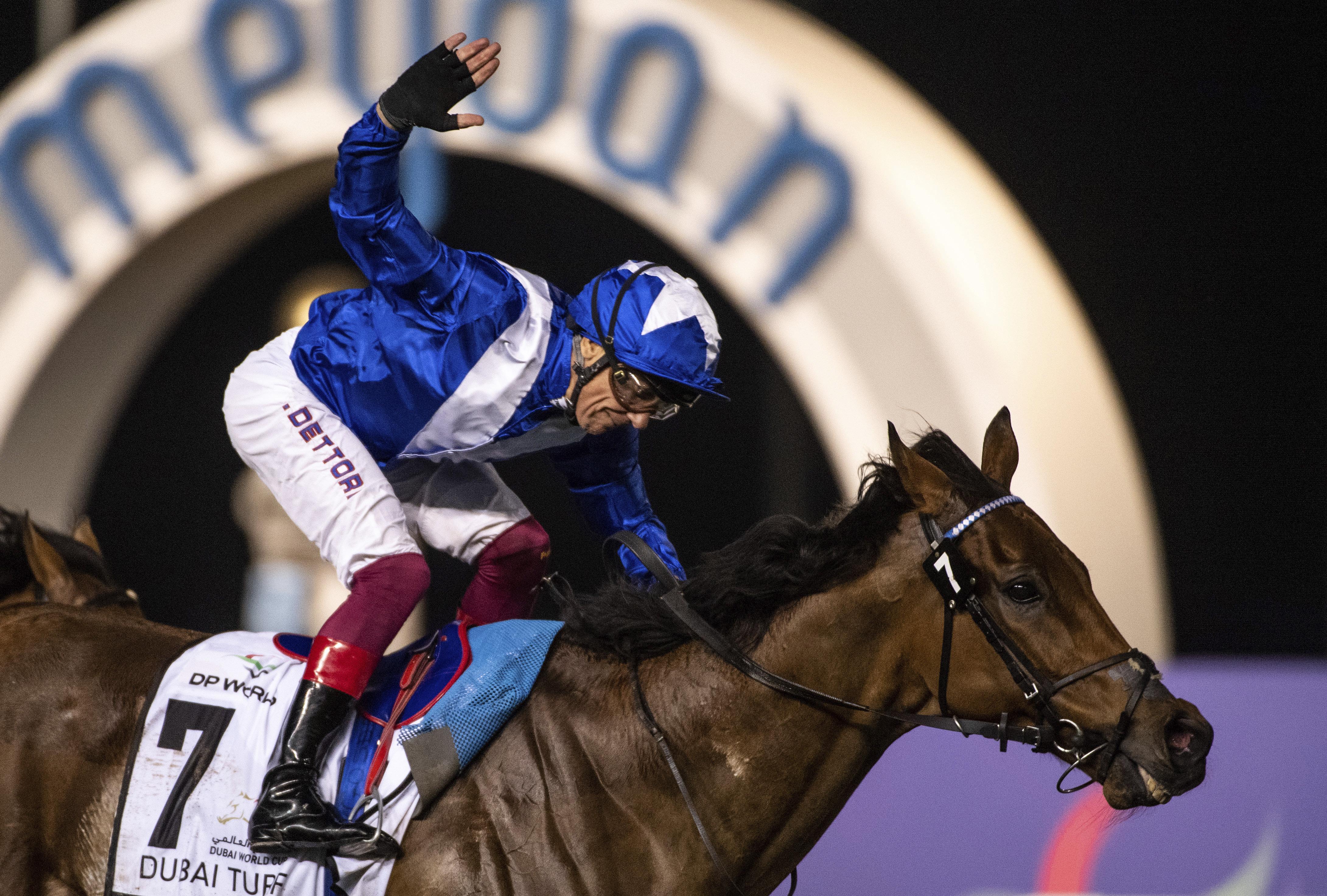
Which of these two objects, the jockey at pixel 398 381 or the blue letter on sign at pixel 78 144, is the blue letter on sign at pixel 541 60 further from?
the jockey at pixel 398 381

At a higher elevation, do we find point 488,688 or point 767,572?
point 767,572

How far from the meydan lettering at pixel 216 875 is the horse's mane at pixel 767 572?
69 centimetres

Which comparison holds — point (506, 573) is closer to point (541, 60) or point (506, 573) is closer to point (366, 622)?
point (366, 622)

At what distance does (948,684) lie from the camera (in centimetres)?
226

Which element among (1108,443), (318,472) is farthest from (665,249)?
(318,472)

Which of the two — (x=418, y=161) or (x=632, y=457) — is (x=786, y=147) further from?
(x=632, y=457)

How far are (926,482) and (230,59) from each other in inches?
176

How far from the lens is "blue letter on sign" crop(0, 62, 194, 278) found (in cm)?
577

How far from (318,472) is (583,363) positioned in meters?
0.57

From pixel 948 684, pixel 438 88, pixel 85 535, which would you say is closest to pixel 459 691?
pixel 948 684

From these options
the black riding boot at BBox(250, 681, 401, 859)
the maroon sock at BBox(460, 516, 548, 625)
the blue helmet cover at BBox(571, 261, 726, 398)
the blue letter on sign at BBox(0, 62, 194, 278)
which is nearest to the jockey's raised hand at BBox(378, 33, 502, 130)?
the blue helmet cover at BBox(571, 261, 726, 398)

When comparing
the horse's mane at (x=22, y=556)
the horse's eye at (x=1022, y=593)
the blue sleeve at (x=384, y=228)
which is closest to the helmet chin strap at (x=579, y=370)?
the blue sleeve at (x=384, y=228)

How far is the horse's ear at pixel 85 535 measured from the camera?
3.68 metres

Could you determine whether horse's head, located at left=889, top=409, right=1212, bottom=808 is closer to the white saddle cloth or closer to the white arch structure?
the white saddle cloth
